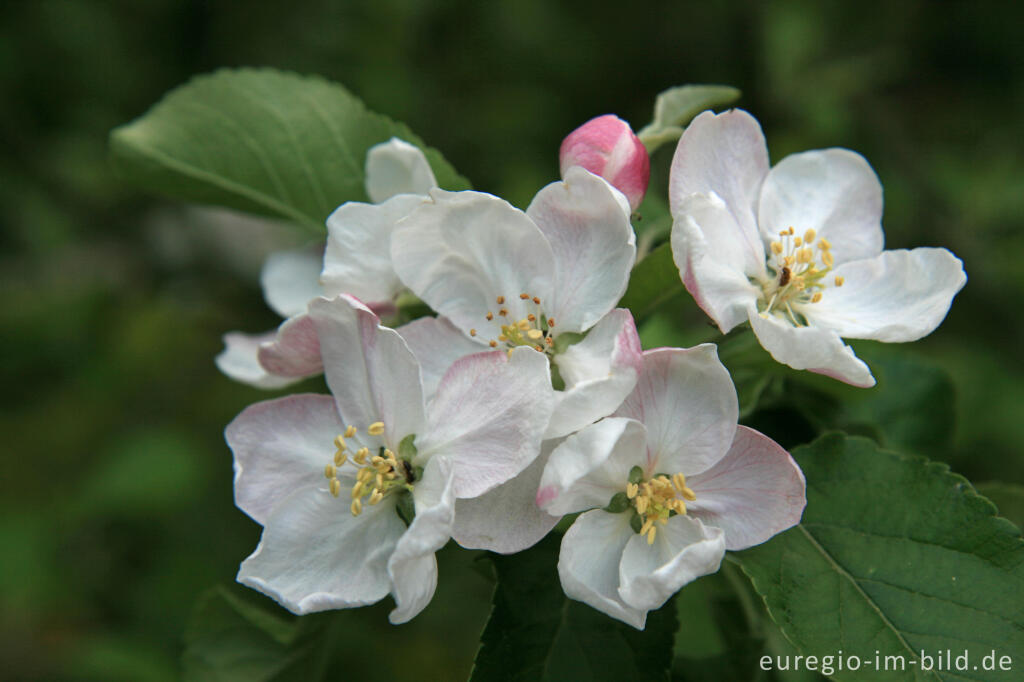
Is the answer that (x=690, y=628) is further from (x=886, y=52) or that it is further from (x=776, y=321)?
(x=886, y=52)

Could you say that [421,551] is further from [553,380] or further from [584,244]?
[584,244]

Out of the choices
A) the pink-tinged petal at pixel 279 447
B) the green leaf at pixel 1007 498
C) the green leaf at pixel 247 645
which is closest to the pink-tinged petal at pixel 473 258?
Result: the pink-tinged petal at pixel 279 447

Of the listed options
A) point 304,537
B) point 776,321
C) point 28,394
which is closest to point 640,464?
point 776,321

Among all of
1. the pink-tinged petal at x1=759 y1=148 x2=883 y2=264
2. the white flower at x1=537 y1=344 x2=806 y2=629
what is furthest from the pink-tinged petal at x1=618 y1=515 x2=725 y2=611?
the pink-tinged petal at x1=759 y1=148 x2=883 y2=264

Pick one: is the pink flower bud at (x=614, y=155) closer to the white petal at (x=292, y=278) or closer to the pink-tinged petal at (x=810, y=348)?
the pink-tinged petal at (x=810, y=348)

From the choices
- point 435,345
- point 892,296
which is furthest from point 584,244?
point 892,296
